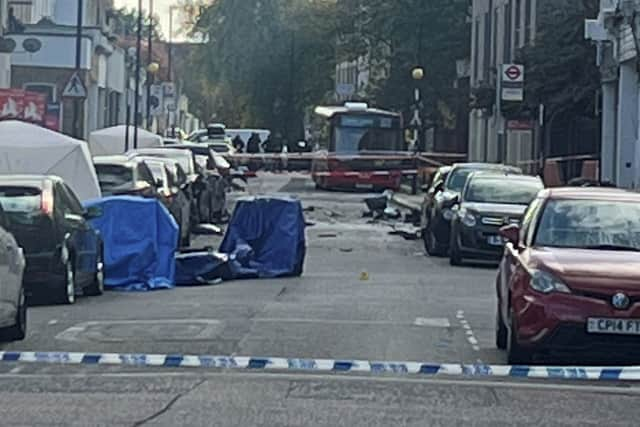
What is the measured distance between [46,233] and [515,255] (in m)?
6.44

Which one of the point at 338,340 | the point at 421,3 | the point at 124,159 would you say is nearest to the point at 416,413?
the point at 338,340

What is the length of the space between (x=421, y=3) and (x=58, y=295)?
53.1 metres

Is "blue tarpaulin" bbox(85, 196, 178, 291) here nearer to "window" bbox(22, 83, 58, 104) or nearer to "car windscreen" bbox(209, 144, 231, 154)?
"window" bbox(22, 83, 58, 104)

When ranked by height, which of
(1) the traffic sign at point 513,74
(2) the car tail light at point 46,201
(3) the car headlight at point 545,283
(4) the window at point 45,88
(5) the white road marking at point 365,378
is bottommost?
Result: (5) the white road marking at point 365,378

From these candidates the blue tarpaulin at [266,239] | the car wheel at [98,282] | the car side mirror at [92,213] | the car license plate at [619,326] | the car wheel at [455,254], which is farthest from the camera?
the car wheel at [455,254]

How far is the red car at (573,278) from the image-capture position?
41.8 feet

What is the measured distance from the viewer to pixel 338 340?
15.0 metres

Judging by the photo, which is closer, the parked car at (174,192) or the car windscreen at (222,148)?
the parked car at (174,192)

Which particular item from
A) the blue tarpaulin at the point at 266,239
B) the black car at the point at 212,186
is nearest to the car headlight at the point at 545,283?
the blue tarpaulin at the point at 266,239

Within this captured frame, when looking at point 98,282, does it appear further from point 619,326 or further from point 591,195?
point 619,326

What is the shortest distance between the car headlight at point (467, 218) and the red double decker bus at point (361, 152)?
28.5 meters

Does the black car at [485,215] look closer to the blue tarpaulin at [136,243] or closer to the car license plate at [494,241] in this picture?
the car license plate at [494,241]

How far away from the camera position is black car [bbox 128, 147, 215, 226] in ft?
111

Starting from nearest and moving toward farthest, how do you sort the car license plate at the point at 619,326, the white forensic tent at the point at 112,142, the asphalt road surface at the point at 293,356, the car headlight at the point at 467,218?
the asphalt road surface at the point at 293,356
the car license plate at the point at 619,326
the car headlight at the point at 467,218
the white forensic tent at the point at 112,142
